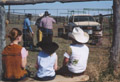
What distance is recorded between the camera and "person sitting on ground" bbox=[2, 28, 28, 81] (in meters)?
4.13

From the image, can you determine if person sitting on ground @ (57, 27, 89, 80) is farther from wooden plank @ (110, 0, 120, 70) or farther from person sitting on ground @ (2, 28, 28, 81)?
wooden plank @ (110, 0, 120, 70)

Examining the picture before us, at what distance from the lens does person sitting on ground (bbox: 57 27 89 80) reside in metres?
4.48

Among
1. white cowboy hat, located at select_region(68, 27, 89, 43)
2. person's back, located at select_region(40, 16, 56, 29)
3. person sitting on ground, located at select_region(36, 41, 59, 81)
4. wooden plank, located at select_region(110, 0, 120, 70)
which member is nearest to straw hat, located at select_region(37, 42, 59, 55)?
person sitting on ground, located at select_region(36, 41, 59, 81)

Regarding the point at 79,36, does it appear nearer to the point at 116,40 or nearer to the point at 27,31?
the point at 116,40

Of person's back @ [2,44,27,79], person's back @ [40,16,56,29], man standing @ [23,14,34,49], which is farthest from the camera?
man standing @ [23,14,34,49]

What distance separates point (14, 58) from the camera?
4.12 m

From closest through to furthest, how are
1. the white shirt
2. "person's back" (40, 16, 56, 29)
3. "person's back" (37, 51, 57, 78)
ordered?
"person's back" (37, 51, 57, 78)
the white shirt
"person's back" (40, 16, 56, 29)

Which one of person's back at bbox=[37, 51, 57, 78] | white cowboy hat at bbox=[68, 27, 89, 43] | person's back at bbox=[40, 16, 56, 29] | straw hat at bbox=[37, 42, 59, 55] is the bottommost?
person's back at bbox=[37, 51, 57, 78]

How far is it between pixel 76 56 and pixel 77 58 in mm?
42

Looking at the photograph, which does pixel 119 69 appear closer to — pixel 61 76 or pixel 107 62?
pixel 107 62

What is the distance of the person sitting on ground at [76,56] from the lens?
4.48m

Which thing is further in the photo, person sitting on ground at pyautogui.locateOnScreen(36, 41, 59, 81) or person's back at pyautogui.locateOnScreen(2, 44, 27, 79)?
person sitting on ground at pyautogui.locateOnScreen(36, 41, 59, 81)

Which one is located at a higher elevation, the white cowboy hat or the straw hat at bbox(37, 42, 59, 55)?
the white cowboy hat

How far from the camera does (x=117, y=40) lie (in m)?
5.75
